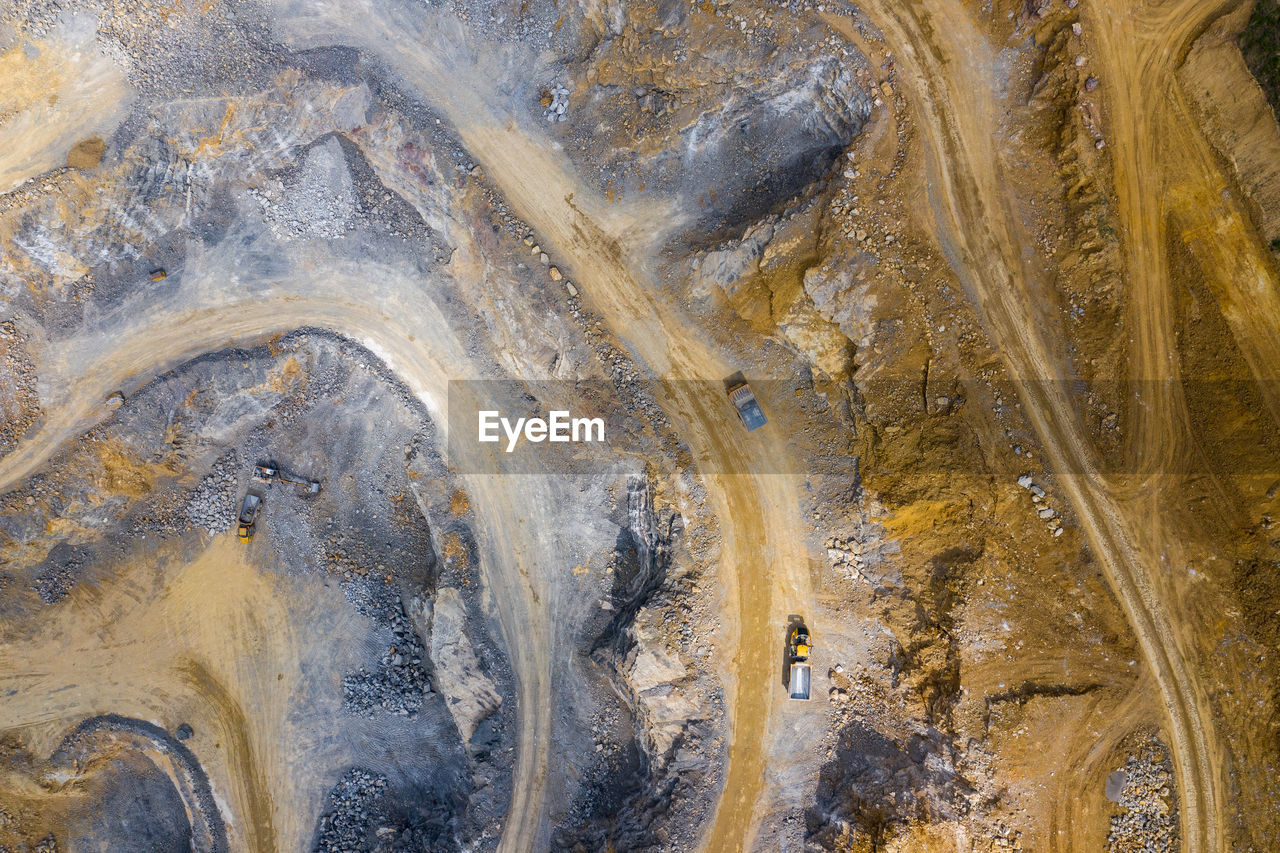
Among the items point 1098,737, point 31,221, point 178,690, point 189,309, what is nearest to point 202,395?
point 189,309

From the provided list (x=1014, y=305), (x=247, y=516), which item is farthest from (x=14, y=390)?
(x=1014, y=305)

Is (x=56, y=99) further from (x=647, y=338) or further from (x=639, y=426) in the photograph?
(x=639, y=426)

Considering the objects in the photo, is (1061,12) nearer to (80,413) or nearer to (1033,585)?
(1033,585)

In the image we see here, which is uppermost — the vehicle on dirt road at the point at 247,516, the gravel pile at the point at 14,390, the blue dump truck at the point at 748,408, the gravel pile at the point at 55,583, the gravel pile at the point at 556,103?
the gravel pile at the point at 556,103

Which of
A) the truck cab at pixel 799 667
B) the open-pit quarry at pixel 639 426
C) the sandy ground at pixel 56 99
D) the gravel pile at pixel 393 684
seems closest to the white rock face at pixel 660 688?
the open-pit quarry at pixel 639 426

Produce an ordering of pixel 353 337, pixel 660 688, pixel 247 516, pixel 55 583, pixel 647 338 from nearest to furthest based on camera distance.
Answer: pixel 660 688
pixel 647 338
pixel 353 337
pixel 55 583
pixel 247 516

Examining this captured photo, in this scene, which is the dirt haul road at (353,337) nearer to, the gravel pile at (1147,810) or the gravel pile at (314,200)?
the gravel pile at (314,200)
